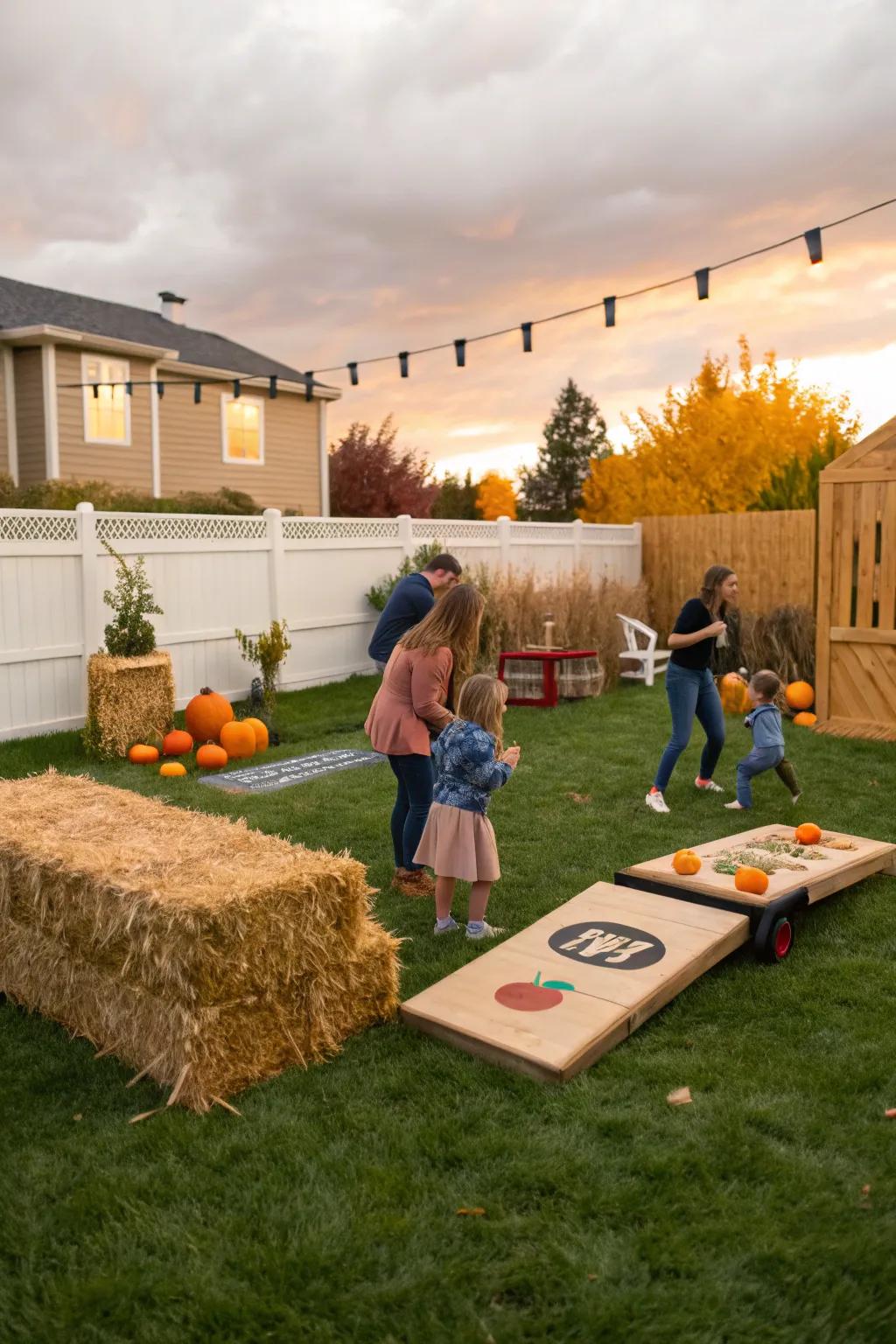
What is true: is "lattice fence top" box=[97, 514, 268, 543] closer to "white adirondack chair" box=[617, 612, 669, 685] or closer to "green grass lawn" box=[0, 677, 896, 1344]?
"white adirondack chair" box=[617, 612, 669, 685]

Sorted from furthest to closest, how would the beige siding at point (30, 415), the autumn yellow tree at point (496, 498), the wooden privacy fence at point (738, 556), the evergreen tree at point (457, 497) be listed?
the autumn yellow tree at point (496, 498) < the evergreen tree at point (457, 497) < the beige siding at point (30, 415) < the wooden privacy fence at point (738, 556)

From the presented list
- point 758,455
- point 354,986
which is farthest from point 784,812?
point 758,455

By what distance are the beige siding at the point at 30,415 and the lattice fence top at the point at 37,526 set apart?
9354 millimetres

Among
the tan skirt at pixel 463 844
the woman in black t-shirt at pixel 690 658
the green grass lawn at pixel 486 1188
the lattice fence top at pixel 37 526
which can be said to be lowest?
the green grass lawn at pixel 486 1188

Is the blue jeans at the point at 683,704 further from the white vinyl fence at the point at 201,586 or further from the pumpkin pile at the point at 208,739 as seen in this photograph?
the white vinyl fence at the point at 201,586

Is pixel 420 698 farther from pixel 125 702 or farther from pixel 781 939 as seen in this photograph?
pixel 125 702

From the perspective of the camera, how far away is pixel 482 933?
4562 mm

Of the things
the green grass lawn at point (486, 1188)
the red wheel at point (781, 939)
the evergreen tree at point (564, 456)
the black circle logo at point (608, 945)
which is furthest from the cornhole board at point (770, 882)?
the evergreen tree at point (564, 456)

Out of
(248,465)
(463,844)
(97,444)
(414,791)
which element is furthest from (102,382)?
(463,844)

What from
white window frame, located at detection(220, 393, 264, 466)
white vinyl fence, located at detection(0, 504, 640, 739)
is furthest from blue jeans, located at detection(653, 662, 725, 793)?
white window frame, located at detection(220, 393, 264, 466)

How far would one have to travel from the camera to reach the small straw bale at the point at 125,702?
8484mm

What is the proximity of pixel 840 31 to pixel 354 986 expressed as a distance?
29.4 feet

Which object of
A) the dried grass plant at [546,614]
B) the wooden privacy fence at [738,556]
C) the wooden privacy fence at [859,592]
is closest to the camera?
the wooden privacy fence at [859,592]

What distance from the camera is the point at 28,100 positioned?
1043cm
